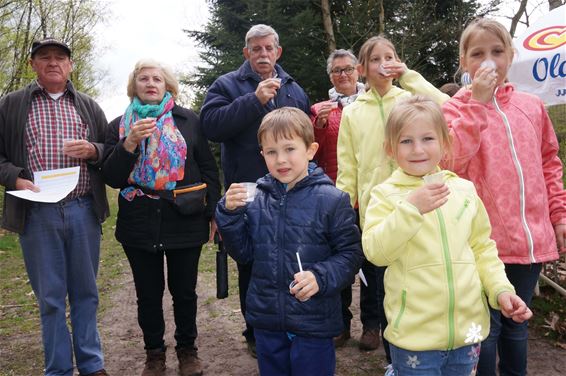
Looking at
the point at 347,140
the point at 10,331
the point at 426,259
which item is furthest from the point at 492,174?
the point at 10,331

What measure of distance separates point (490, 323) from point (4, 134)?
320 centimetres

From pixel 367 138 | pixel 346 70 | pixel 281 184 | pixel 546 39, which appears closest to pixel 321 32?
pixel 546 39

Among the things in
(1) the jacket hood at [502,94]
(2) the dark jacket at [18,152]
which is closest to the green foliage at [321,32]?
(2) the dark jacket at [18,152]

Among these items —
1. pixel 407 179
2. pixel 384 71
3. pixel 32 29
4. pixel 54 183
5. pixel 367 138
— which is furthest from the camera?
pixel 32 29

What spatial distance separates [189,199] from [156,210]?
9.2 inches

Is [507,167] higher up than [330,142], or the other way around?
[330,142]

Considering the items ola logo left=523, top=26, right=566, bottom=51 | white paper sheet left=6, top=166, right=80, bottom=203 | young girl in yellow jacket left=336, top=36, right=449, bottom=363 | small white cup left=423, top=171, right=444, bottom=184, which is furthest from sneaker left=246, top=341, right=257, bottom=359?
ola logo left=523, top=26, right=566, bottom=51

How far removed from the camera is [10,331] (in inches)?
199

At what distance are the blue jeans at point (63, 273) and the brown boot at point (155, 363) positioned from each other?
13.5 inches

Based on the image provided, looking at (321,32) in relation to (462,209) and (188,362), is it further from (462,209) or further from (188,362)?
(462,209)

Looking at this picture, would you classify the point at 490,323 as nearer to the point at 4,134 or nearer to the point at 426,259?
the point at 426,259

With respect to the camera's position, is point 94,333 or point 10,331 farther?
point 10,331

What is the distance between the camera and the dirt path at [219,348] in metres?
3.82

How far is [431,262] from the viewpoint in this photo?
2162mm
